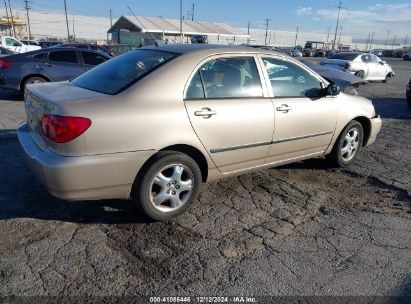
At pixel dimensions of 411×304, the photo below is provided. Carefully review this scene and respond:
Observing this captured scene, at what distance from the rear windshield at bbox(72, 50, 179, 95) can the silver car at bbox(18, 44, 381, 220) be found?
0.05 ft

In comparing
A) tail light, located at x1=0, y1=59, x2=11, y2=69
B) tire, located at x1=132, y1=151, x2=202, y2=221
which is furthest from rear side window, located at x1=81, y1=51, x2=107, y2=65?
tire, located at x1=132, y1=151, x2=202, y2=221

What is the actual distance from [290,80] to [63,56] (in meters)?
7.61

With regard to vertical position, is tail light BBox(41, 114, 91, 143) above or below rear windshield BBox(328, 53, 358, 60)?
above

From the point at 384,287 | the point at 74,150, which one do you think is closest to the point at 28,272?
the point at 74,150

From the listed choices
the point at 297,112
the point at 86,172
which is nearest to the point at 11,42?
the point at 297,112

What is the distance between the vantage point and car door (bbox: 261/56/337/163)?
426 centimetres

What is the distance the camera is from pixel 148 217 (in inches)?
139

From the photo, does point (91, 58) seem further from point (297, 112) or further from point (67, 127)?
point (67, 127)

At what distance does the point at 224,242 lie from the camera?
11.0 feet

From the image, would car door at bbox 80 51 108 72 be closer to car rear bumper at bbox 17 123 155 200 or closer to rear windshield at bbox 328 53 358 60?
car rear bumper at bbox 17 123 155 200

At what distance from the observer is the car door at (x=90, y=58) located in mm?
10383

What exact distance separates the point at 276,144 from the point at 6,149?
3805 mm

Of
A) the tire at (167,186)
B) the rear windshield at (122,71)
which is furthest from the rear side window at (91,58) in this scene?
the tire at (167,186)

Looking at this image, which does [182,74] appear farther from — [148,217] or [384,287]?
[384,287]
